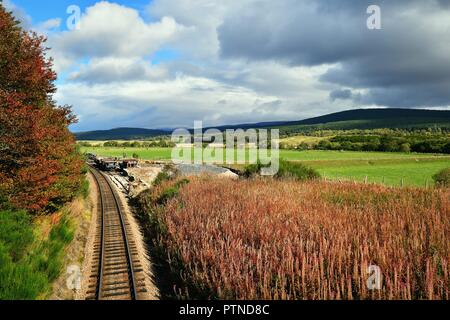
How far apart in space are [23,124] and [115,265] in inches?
298

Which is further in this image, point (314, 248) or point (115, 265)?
point (115, 265)

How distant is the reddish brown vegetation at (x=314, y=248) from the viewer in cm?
645

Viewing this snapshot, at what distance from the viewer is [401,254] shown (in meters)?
7.00

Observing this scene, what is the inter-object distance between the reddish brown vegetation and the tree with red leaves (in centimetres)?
619

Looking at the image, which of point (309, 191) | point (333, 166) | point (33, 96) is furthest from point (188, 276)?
point (333, 166)

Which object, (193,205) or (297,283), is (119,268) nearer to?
(193,205)

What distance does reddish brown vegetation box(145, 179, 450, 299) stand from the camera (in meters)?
6.45

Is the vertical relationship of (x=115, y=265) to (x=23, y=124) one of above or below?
below

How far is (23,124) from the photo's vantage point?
14172mm

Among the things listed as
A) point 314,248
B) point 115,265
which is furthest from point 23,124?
point 314,248

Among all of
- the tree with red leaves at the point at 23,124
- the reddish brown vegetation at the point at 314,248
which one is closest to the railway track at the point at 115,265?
the reddish brown vegetation at the point at 314,248

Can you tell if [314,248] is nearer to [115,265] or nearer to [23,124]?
[115,265]

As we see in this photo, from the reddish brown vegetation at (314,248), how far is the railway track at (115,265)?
1.46m

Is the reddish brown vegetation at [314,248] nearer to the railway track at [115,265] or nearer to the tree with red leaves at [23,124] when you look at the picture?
the railway track at [115,265]
